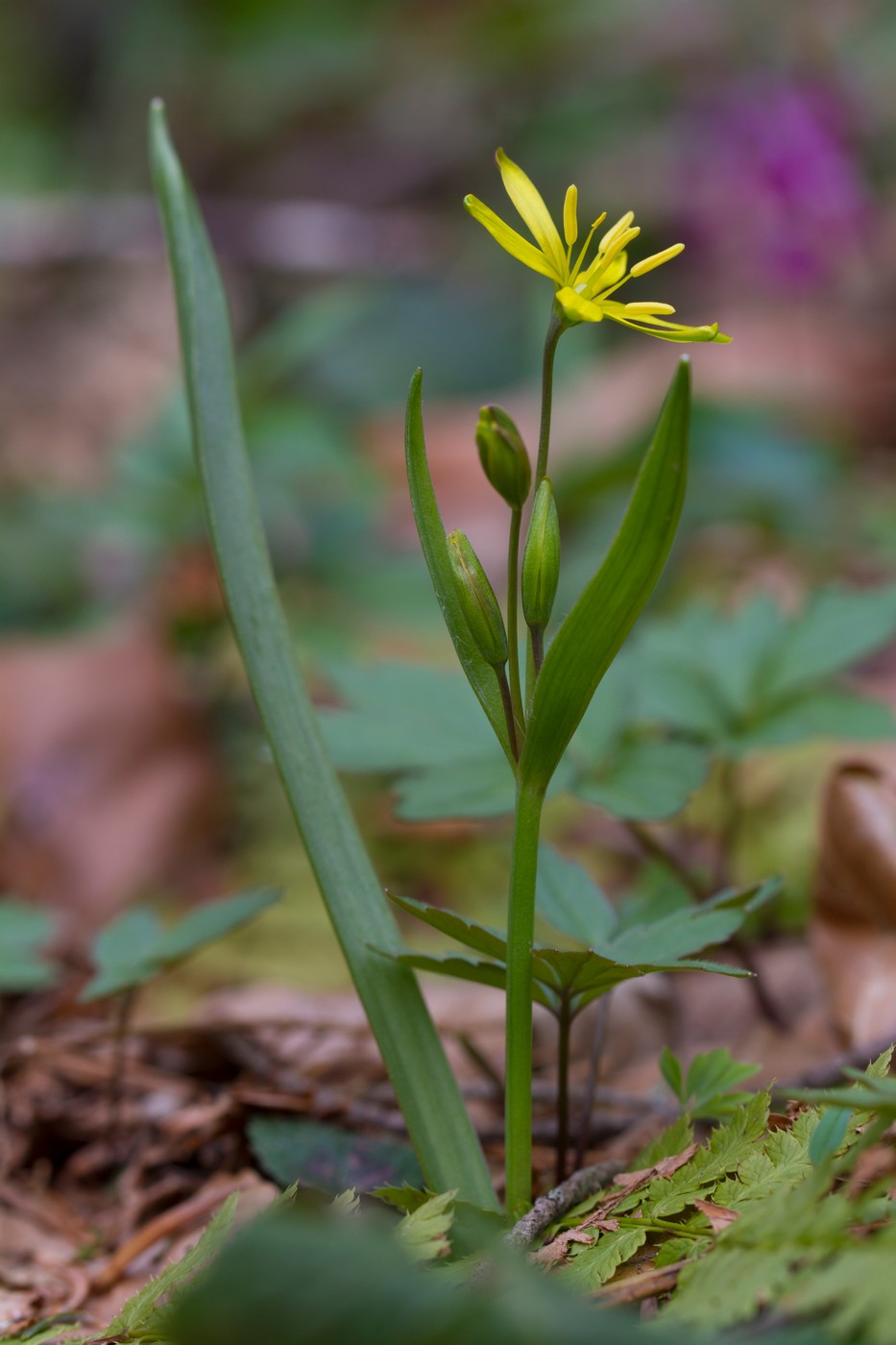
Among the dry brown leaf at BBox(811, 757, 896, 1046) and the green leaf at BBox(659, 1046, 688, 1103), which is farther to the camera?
the dry brown leaf at BBox(811, 757, 896, 1046)

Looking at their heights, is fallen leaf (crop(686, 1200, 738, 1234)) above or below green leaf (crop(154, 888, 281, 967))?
below

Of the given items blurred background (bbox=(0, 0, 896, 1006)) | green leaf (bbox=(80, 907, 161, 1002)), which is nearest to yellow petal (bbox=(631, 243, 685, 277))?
green leaf (bbox=(80, 907, 161, 1002))

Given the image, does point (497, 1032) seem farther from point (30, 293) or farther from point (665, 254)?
point (30, 293)

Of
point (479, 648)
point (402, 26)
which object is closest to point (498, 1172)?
point (479, 648)

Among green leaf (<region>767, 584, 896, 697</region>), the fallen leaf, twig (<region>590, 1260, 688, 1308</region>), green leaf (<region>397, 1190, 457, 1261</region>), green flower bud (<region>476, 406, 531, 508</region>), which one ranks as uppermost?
green flower bud (<region>476, 406, 531, 508</region>)

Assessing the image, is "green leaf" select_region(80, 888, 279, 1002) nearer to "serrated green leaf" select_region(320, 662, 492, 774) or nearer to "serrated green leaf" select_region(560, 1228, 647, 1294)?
"serrated green leaf" select_region(320, 662, 492, 774)

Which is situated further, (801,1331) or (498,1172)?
(498,1172)
